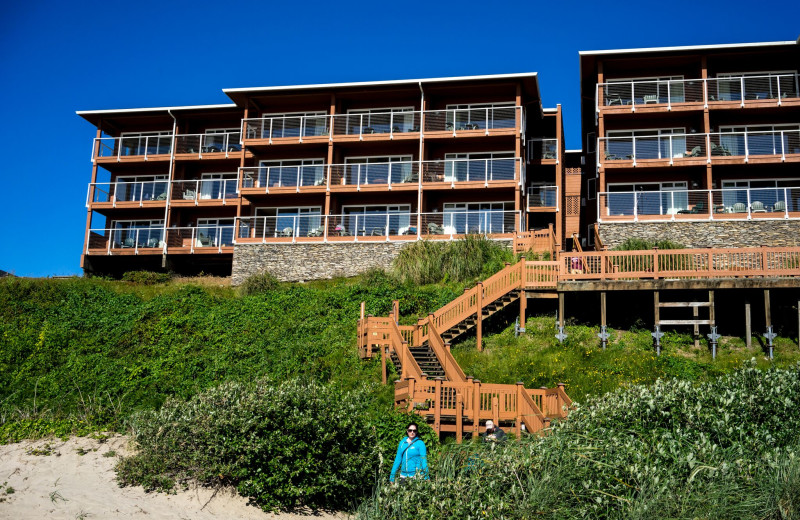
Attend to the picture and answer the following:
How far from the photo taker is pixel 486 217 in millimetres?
31734

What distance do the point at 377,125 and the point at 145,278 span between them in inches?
493

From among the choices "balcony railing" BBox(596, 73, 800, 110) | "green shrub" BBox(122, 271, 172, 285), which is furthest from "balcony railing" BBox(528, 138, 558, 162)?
"green shrub" BBox(122, 271, 172, 285)

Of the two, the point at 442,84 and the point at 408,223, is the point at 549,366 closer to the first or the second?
the point at 408,223

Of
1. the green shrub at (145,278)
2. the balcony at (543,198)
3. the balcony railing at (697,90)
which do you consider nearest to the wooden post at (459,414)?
the balcony railing at (697,90)

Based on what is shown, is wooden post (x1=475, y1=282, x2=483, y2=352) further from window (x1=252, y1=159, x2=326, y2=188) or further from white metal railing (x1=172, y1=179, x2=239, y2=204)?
white metal railing (x1=172, y1=179, x2=239, y2=204)

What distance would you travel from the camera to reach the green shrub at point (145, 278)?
109 feet

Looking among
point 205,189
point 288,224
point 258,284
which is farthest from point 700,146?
point 205,189

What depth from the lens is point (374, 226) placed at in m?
33.3

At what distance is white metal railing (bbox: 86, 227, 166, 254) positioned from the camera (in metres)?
36.6

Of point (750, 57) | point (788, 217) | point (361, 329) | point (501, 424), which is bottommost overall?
point (501, 424)

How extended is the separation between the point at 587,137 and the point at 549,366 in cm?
2119

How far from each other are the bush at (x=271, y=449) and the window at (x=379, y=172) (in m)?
20.7

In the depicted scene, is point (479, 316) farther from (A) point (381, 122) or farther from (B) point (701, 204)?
(A) point (381, 122)

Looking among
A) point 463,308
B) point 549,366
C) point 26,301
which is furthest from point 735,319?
point 26,301
